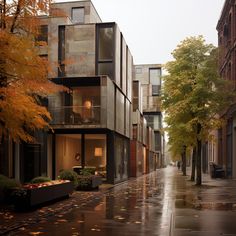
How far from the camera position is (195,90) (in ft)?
99.0

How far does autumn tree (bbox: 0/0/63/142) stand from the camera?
13.7 metres

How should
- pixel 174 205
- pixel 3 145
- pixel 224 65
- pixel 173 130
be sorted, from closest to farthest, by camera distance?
1. pixel 174 205
2. pixel 3 145
3. pixel 173 130
4. pixel 224 65

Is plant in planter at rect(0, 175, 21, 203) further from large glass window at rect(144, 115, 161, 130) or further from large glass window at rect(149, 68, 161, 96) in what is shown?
large glass window at rect(149, 68, 161, 96)

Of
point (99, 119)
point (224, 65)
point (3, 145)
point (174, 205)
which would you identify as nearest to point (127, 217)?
point (174, 205)

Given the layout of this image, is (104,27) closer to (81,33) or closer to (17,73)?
(81,33)

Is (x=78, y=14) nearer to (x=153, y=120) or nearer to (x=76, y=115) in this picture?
(x=76, y=115)

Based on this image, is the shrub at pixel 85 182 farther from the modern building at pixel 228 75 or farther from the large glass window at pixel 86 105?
the modern building at pixel 228 75

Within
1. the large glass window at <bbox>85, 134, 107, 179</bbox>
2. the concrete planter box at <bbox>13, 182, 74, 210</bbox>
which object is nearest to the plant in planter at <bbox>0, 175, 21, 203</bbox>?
the concrete planter box at <bbox>13, 182, 74, 210</bbox>

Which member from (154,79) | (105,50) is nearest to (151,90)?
(154,79)

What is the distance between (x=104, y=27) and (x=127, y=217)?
20.9 metres

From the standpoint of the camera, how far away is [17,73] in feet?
47.0

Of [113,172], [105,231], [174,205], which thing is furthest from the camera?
[113,172]

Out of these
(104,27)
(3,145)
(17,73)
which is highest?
(104,27)

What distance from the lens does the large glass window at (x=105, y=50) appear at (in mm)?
32094
